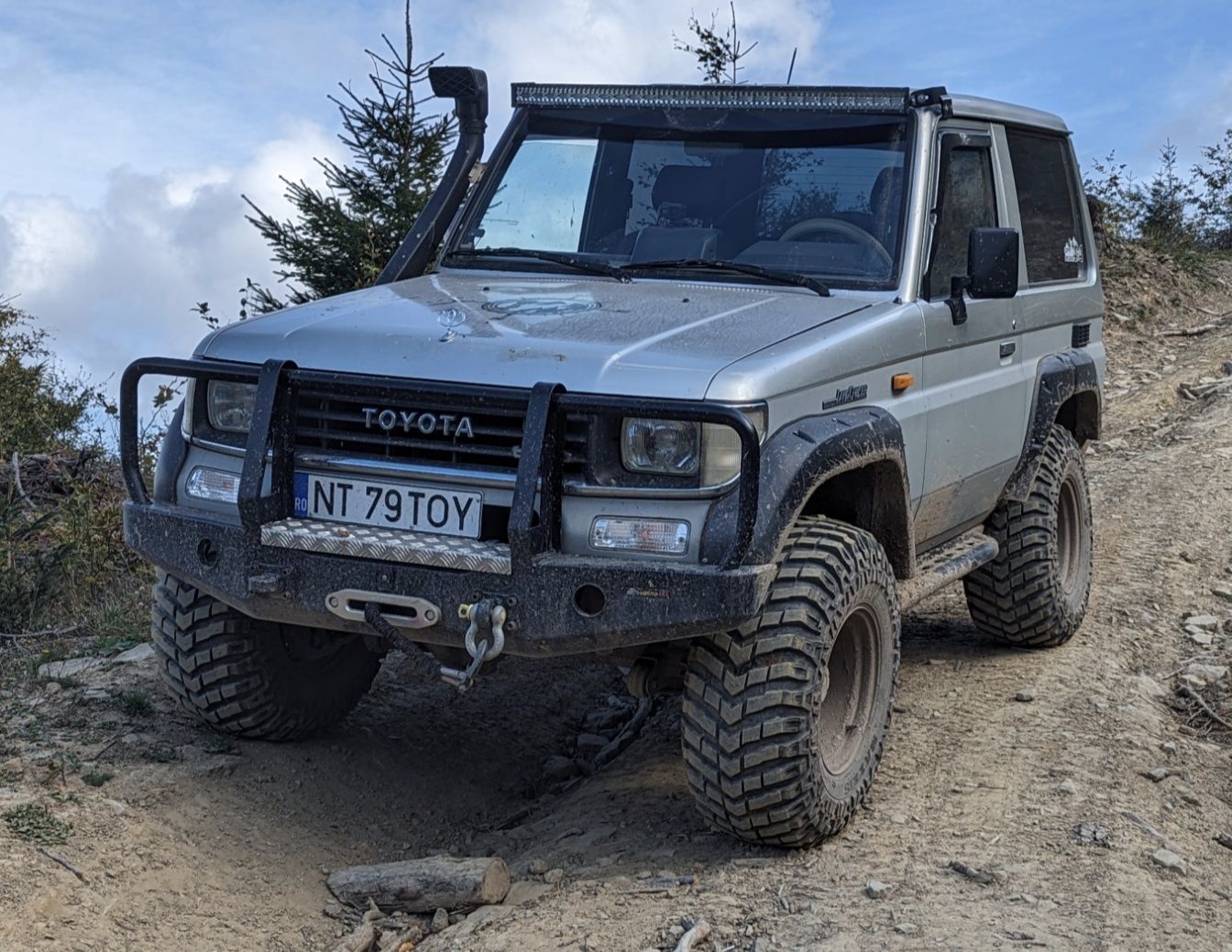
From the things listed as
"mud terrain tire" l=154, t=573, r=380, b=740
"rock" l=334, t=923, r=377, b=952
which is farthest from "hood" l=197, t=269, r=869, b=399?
"rock" l=334, t=923, r=377, b=952

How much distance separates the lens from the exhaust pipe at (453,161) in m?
5.61

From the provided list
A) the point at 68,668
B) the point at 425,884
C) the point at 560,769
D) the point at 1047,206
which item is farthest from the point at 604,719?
the point at 1047,206

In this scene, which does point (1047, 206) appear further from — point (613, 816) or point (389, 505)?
point (389, 505)

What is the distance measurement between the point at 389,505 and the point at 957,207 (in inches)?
97.6

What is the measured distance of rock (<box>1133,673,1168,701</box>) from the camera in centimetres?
596

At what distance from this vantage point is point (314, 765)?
204 inches

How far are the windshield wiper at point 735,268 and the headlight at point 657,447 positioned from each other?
111cm

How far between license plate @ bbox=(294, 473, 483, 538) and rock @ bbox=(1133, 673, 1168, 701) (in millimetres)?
3304

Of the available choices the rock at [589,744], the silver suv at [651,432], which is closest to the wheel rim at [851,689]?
the silver suv at [651,432]

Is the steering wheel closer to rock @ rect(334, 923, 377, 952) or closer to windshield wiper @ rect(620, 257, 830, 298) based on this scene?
windshield wiper @ rect(620, 257, 830, 298)

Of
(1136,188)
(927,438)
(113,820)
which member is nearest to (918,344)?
(927,438)

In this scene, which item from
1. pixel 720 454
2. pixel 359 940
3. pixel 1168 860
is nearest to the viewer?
pixel 720 454

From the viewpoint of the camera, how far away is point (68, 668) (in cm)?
610

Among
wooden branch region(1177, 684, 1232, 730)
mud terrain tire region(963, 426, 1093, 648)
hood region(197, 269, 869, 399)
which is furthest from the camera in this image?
mud terrain tire region(963, 426, 1093, 648)
